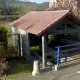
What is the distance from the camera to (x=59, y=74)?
33.7 feet

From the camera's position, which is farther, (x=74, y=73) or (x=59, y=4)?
(x=59, y=4)

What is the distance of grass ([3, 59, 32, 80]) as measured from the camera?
10208 mm

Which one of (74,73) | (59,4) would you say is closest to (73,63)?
(74,73)

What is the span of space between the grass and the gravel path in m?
0.61

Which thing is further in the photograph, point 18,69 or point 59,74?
point 18,69

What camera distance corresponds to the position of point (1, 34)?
12734 millimetres

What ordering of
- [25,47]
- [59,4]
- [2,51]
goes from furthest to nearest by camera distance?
[59,4], [25,47], [2,51]

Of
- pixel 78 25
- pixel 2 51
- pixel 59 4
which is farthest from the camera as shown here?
pixel 59 4

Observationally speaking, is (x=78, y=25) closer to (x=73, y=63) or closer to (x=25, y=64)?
(x=73, y=63)

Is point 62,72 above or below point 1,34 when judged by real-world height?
below

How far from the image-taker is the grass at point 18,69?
402 inches

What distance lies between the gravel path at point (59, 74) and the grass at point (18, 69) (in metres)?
0.61

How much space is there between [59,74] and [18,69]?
2.81 m

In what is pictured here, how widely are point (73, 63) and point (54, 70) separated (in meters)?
1.51
